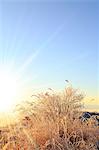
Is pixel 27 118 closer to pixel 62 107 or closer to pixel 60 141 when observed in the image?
pixel 62 107

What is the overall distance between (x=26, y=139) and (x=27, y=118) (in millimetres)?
1666

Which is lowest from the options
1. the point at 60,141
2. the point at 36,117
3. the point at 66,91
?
the point at 60,141

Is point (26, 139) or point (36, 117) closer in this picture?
point (26, 139)

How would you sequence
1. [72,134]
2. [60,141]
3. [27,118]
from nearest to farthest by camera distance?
[60,141] → [72,134] → [27,118]

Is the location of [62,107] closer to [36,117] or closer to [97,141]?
[36,117]

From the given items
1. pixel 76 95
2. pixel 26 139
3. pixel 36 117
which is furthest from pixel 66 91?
pixel 26 139

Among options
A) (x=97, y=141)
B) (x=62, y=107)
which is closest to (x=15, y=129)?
(x=62, y=107)

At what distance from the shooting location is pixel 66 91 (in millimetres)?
10633

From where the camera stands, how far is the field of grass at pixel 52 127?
27.7 feet

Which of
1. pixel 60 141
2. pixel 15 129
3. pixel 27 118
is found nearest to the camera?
pixel 60 141

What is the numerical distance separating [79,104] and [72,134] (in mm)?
1611

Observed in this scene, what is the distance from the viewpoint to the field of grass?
8434 millimetres

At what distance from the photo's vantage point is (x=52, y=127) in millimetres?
9242

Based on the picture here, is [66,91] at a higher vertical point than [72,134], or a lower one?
higher
